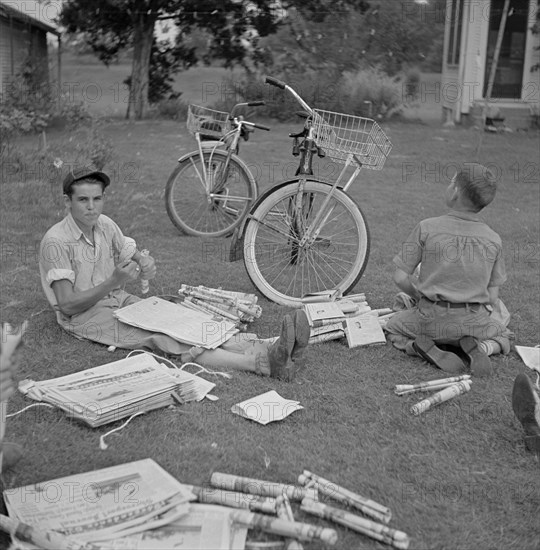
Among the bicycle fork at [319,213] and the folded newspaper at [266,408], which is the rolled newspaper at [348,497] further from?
the bicycle fork at [319,213]

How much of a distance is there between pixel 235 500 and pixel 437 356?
185 centimetres

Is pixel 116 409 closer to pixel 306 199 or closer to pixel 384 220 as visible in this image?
pixel 306 199

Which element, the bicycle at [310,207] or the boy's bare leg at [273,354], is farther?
the bicycle at [310,207]

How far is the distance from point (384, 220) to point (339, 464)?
5.11 m

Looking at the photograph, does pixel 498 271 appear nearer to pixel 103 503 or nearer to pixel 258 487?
pixel 258 487

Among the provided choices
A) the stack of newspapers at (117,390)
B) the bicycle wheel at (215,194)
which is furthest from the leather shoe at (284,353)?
the bicycle wheel at (215,194)

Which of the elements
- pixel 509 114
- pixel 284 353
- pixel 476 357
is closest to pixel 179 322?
pixel 284 353

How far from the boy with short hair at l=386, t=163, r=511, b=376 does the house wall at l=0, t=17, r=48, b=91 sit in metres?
14.5

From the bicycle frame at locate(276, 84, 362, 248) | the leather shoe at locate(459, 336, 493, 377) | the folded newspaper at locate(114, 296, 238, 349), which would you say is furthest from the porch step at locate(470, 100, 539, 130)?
the folded newspaper at locate(114, 296, 238, 349)

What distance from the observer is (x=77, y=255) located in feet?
14.6

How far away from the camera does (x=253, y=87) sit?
1738cm

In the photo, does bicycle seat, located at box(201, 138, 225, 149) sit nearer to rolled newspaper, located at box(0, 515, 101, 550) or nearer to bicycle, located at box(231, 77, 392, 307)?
bicycle, located at box(231, 77, 392, 307)

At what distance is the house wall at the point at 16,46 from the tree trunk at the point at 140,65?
2.76m

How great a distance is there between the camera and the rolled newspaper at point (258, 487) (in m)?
2.85
